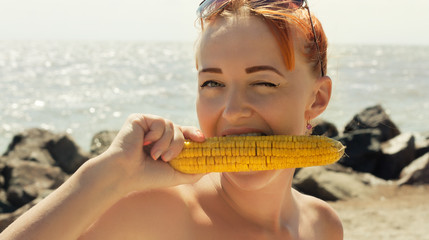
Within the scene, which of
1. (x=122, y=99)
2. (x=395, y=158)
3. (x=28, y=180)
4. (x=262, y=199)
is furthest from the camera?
(x=122, y=99)

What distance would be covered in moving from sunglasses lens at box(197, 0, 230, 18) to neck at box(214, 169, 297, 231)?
722 millimetres

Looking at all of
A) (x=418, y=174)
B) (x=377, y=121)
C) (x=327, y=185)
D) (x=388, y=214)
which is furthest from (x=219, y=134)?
(x=377, y=121)

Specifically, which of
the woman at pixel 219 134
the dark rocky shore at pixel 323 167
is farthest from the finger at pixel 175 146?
the dark rocky shore at pixel 323 167

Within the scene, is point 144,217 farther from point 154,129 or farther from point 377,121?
point 377,121

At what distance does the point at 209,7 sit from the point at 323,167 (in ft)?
18.7

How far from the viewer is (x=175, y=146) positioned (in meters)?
1.71

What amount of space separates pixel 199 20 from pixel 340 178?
5615 mm

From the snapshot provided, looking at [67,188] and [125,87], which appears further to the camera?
[125,87]

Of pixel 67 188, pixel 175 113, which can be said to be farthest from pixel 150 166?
pixel 175 113

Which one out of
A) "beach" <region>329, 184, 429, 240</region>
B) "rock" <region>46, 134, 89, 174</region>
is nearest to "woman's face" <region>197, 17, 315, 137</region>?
"beach" <region>329, 184, 429, 240</region>

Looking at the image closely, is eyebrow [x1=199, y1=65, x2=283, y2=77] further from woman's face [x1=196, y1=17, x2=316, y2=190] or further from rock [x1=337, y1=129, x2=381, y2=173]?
rock [x1=337, y1=129, x2=381, y2=173]

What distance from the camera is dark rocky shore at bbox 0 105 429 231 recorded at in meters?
7.02

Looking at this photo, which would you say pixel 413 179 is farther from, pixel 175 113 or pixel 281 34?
pixel 175 113

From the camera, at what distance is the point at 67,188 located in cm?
148
